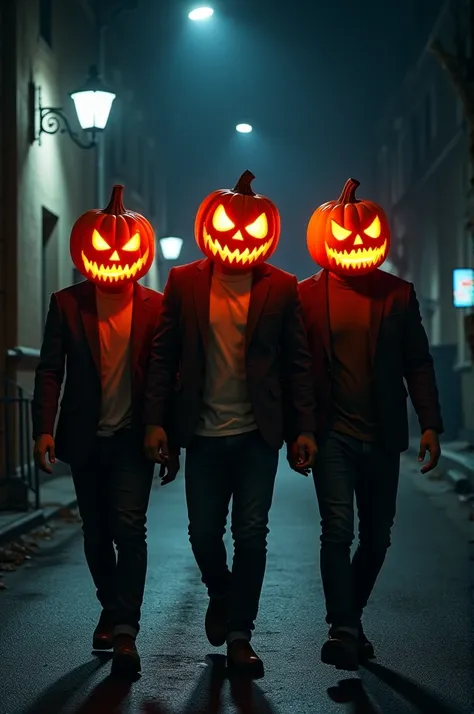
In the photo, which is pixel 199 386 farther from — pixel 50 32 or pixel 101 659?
pixel 50 32

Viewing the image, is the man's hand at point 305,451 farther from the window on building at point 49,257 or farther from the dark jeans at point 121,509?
the window on building at point 49,257

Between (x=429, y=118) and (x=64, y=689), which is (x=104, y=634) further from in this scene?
(x=429, y=118)

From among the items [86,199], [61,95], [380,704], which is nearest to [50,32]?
[61,95]

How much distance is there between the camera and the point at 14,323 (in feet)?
43.9

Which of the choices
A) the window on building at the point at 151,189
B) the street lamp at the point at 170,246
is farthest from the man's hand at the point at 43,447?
the window on building at the point at 151,189

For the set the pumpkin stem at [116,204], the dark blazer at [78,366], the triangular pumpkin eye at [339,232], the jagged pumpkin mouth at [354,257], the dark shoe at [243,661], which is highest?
the pumpkin stem at [116,204]

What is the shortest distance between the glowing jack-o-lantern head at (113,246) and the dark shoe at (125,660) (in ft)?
4.86

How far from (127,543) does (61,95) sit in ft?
39.3

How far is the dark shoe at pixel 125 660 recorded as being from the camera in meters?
5.10

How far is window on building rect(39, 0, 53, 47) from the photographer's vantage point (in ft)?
51.8

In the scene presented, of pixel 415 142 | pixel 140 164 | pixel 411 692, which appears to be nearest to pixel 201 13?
pixel 140 164

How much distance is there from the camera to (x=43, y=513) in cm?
1119

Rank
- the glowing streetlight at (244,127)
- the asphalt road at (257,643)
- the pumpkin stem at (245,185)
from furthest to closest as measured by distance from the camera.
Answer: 1. the glowing streetlight at (244,127)
2. the pumpkin stem at (245,185)
3. the asphalt road at (257,643)

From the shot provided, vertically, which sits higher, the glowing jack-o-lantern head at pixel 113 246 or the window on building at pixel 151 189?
the window on building at pixel 151 189
